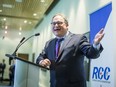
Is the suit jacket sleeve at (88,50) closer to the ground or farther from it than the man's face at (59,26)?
closer to the ground

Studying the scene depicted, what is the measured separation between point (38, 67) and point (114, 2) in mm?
2350

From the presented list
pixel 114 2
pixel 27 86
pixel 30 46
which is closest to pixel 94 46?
pixel 27 86

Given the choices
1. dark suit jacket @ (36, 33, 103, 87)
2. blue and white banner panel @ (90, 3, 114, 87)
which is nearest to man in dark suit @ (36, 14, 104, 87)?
dark suit jacket @ (36, 33, 103, 87)

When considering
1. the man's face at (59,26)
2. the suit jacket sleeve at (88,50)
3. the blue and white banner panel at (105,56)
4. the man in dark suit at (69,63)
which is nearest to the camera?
the suit jacket sleeve at (88,50)

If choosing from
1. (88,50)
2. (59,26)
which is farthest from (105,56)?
(88,50)

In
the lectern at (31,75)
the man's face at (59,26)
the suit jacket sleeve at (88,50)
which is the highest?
the man's face at (59,26)

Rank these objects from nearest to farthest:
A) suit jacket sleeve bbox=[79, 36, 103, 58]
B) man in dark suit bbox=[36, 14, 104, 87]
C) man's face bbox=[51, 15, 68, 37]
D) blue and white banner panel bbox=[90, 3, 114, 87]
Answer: suit jacket sleeve bbox=[79, 36, 103, 58] < man in dark suit bbox=[36, 14, 104, 87] < man's face bbox=[51, 15, 68, 37] < blue and white banner panel bbox=[90, 3, 114, 87]

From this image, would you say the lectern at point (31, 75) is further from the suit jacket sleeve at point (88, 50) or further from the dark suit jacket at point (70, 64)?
the suit jacket sleeve at point (88, 50)

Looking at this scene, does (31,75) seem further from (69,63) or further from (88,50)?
(88,50)

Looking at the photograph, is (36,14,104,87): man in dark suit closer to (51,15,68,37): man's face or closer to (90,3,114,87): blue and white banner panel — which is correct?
(51,15,68,37): man's face

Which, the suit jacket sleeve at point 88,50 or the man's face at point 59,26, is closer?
the suit jacket sleeve at point 88,50

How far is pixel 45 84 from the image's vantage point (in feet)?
6.38

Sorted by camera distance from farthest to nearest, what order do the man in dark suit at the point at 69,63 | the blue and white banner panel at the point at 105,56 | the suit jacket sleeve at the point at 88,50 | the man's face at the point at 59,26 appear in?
the blue and white banner panel at the point at 105,56 < the man's face at the point at 59,26 < the man in dark suit at the point at 69,63 < the suit jacket sleeve at the point at 88,50

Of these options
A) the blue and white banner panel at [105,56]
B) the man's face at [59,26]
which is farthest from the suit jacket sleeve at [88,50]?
the blue and white banner panel at [105,56]
